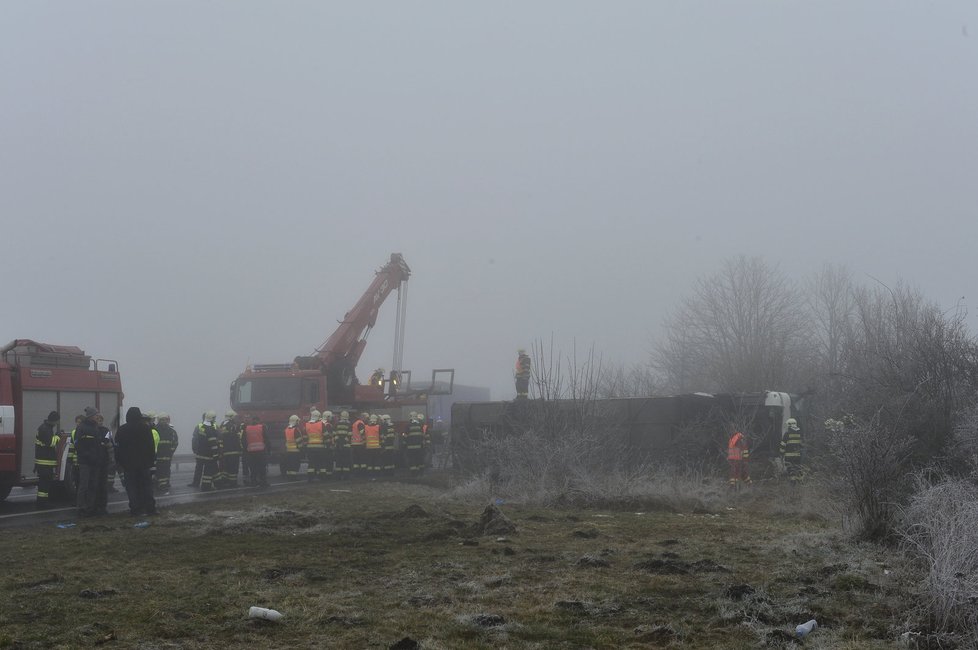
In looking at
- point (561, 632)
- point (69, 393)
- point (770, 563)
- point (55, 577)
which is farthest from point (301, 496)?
point (561, 632)

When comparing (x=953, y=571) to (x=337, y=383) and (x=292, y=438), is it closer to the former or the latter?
(x=292, y=438)

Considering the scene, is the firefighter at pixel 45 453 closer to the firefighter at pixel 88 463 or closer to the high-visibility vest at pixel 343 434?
the firefighter at pixel 88 463

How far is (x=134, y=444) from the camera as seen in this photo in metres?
13.9

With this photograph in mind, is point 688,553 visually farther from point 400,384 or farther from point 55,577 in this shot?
point 400,384

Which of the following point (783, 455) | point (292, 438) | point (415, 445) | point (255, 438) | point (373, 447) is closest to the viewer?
point (783, 455)

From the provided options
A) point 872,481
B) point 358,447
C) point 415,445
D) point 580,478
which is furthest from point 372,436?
point 872,481

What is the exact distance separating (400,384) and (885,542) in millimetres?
20068

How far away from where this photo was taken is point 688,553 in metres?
Answer: 9.10

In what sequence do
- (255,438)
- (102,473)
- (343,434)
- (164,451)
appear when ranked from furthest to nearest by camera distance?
1. (343,434)
2. (255,438)
3. (164,451)
4. (102,473)

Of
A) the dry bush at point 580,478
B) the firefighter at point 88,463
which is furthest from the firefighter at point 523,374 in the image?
the firefighter at point 88,463

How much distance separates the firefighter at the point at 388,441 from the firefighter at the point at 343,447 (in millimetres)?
869

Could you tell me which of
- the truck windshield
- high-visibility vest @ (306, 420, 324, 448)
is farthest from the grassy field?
the truck windshield

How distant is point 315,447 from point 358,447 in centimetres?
151

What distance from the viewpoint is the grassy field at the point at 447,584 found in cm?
599
